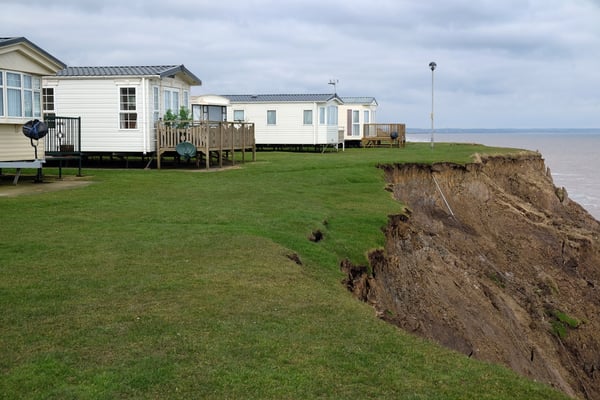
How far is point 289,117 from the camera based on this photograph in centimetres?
4159

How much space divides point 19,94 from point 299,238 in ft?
37.1

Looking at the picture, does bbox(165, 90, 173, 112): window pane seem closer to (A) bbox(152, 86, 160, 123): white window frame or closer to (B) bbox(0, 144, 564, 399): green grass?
(A) bbox(152, 86, 160, 123): white window frame

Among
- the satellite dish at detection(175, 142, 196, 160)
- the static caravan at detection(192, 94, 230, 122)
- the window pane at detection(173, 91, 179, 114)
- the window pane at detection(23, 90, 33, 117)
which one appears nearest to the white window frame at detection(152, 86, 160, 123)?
the window pane at detection(173, 91, 179, 114)

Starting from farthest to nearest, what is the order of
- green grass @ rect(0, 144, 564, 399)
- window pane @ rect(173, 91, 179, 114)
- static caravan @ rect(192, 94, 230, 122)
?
static caravan @ rect(192, 94, 230, 122), window pane @ rect(173, 91, 179, 114), green grass @ rect(0, 144, 564, 399)

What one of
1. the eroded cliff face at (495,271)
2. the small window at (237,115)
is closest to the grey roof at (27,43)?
the eroded cliff face at (495,271)

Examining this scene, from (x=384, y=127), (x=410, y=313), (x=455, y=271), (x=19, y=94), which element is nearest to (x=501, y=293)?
(x=455, y=271)

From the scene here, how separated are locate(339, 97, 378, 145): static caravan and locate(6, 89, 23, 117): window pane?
29.2 m

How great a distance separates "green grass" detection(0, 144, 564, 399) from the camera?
232 inches

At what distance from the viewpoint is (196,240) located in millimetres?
11539

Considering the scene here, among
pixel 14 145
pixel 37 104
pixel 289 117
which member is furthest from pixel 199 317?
pixel 289 117

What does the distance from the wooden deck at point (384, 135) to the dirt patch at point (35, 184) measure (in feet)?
94.9

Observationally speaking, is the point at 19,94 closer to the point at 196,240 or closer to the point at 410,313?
the point at 196,240

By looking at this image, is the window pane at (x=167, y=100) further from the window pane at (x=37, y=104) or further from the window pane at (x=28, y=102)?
the window pane at (x=28, y=102)

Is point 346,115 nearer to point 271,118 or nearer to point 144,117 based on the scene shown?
point 271,118
